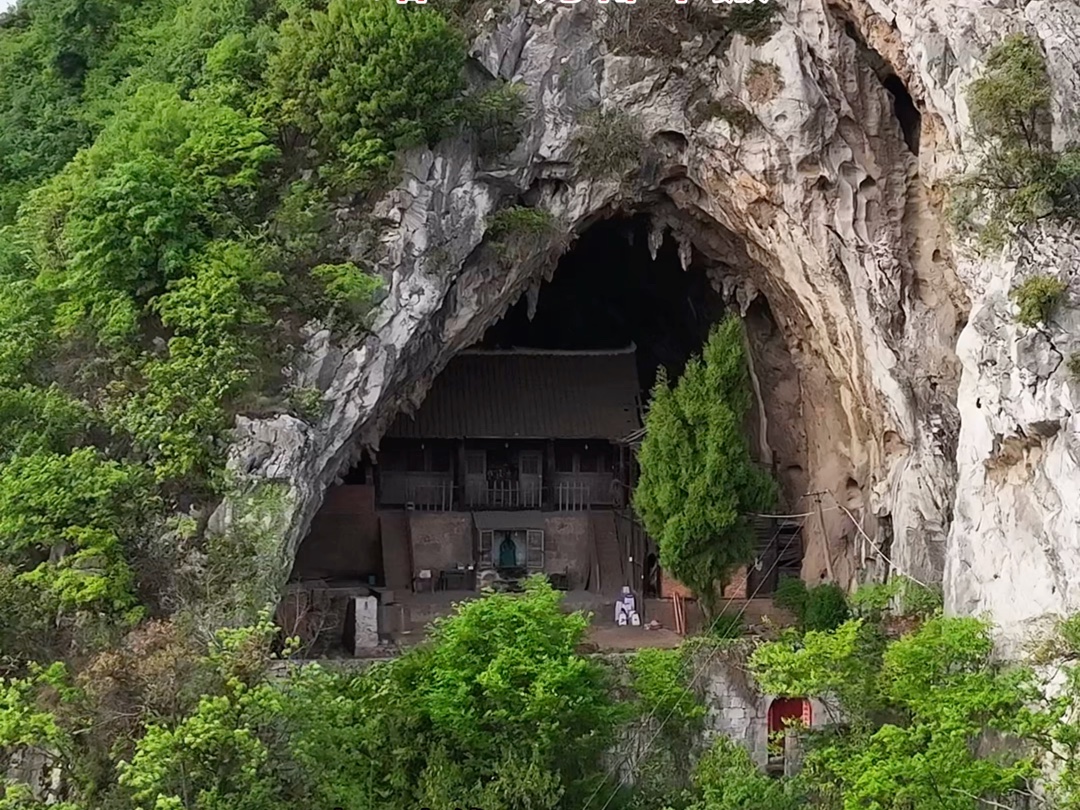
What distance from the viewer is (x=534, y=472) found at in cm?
2205

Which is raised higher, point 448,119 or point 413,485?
point 448,119

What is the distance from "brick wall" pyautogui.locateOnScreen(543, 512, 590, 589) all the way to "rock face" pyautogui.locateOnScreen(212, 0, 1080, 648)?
4.06 metres

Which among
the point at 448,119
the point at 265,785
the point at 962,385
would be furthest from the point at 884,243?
the point at 265,785

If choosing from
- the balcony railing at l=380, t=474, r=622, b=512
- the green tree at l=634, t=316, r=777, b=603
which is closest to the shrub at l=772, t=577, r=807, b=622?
the green tree at l=634, t=316, r=777, b=603

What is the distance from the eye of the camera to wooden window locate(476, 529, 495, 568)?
21023 mm

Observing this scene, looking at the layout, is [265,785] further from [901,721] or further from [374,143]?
[374,143]

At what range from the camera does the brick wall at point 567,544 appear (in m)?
21.2

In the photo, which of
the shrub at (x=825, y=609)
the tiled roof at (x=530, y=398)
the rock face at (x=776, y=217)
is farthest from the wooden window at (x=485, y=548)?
the shrub at (x=825, y=609)

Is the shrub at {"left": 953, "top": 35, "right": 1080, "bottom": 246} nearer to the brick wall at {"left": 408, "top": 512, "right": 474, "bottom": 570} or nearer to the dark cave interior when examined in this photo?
the dark cave interior

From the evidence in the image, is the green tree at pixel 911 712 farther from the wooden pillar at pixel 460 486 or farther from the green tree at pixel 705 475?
the wooden pillar at pixel 460 486

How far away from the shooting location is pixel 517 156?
17.6 meters

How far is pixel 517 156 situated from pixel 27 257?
23.9 ft

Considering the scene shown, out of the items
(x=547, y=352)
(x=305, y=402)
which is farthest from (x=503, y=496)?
(x=305, y=402)

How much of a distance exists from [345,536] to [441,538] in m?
1.72
